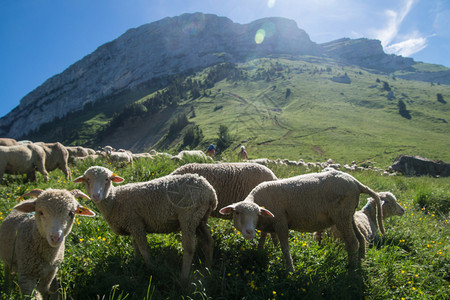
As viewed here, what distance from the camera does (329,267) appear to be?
4.30m

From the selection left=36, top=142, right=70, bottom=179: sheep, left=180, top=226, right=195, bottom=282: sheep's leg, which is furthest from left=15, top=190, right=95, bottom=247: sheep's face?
left=36, top=142, right=70, bottom=179: sheep

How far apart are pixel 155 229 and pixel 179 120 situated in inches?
3008

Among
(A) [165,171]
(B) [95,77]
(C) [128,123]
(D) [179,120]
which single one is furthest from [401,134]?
(B) [95,77]

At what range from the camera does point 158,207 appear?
4.34 meters

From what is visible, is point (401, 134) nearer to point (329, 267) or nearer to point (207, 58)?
point (329, 267)

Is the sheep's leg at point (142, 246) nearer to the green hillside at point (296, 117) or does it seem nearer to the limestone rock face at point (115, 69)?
the green hillside at point (296, 117)

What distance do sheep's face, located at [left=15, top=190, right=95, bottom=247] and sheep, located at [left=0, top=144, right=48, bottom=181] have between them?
7.11 metres

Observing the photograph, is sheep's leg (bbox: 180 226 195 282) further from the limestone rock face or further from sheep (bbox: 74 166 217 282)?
the limestone rock face

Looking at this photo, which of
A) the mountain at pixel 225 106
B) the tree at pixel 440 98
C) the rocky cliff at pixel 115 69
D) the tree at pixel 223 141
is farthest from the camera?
the rocky cliff at pixel 115 69

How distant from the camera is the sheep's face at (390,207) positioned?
708 centimetres

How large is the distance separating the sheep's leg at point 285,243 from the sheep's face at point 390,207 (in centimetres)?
421

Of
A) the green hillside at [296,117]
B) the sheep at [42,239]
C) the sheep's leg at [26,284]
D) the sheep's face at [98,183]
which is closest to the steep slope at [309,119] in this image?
the green hillside at [296,117]

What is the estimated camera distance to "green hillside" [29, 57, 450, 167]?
52.3 meters

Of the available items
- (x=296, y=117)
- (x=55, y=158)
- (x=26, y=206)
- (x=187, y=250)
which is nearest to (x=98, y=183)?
(x=26, y=206)
